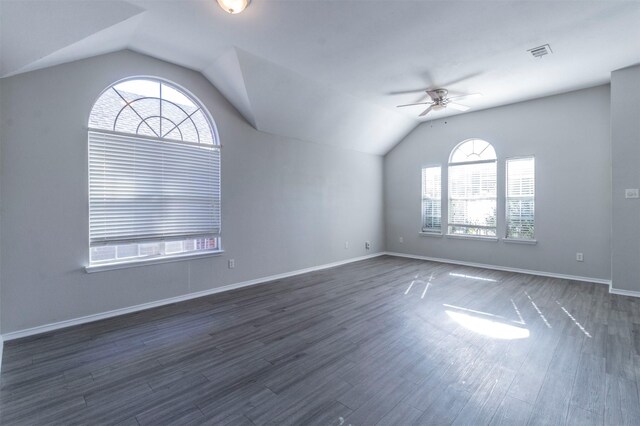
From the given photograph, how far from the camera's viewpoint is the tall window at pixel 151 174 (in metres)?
3.23

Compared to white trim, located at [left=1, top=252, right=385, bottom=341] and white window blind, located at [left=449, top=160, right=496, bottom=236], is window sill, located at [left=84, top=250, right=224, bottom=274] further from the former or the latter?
white window blind, located at [left=449, top=160, right=496, bottom=236]

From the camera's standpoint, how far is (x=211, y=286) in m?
4.09

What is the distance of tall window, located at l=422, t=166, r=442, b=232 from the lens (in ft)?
21.0

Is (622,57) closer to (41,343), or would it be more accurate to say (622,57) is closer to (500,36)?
(500,36)

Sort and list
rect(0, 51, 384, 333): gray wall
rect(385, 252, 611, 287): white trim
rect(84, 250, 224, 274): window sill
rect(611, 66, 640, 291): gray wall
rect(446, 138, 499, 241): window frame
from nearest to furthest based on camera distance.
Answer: rect(0, 51, 384, 333): gray wall
rect(84, 250, 224, 274): window sill
rect(611, 66, 640, 291): gray wall
rect(385, 252, 611, 287): white trim
rect(446, 138, 499, 241): window frame

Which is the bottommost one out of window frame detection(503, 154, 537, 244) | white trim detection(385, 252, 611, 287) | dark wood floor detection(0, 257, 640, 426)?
dark wood floor detection(0, 257, 640, 426)

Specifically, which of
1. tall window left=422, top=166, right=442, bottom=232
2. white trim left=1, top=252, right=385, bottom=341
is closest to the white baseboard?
tall window left=422, top=166, right=442, bottom=232

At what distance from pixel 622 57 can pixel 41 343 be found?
7173 millimetres

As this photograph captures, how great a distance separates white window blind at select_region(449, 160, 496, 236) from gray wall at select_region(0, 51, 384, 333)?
323 centimetres

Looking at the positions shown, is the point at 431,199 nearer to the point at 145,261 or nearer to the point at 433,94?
the point at 433,94

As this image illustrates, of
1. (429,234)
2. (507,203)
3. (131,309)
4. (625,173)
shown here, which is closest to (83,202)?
(131,309)

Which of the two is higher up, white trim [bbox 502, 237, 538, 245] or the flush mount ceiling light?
the flush mount ceiling light

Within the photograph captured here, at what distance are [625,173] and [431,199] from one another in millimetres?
3059

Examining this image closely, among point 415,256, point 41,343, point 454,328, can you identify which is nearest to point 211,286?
point 41,343
